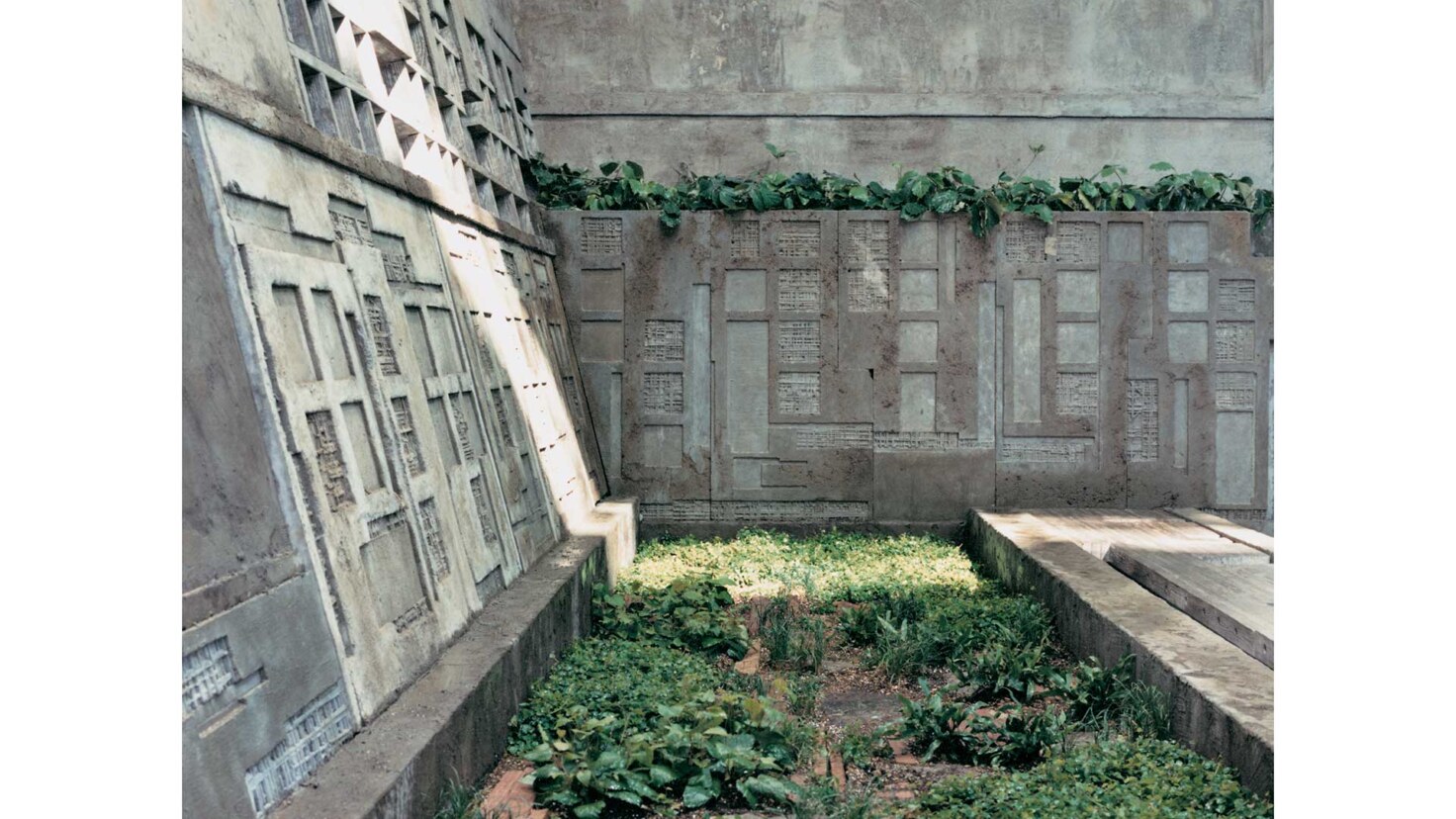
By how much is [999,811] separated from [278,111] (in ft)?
10.5

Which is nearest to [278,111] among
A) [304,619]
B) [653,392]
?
[304,619]

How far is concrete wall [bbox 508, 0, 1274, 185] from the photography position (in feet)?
37.1

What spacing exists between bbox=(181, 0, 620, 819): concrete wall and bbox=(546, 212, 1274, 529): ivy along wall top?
2.62m

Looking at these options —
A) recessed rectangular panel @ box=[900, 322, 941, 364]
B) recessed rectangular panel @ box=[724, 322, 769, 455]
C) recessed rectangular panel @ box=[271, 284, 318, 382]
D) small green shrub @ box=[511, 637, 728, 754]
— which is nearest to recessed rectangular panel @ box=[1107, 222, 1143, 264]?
recessed rectangular panel @ box=[900, 322, 941, 364]

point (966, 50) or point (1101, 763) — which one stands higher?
point (966, 50)

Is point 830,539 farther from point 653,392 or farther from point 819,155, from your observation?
point 819,155

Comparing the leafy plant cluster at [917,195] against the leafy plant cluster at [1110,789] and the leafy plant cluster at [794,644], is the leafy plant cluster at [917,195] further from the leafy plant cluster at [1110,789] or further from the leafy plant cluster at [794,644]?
the leafy plant cluster at [1110,789]

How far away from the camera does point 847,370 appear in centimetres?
979

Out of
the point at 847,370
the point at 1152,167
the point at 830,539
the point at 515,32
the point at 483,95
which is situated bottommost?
the point at 830,539

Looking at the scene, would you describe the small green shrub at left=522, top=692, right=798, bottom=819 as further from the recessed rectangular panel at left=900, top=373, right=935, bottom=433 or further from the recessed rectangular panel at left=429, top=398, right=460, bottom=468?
the recessed rectangular panel at left=900, top=373, right=935, bottom=433

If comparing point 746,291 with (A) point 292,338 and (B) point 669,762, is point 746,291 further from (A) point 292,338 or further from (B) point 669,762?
(A) point 292,338

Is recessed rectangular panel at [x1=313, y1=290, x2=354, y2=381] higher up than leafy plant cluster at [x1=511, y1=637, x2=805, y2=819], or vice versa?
recessed rectangular panel at [x1=313, y1=290, x2=354, y2=381]

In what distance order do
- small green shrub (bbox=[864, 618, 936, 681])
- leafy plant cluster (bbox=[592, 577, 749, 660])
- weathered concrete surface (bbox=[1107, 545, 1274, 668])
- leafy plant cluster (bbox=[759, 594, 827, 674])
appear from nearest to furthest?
weathered concrete surface (bbox=[1107, 545, 1274, 668]) < small green shrub (bbox=[864, 618, 936, 681]) < leafy plant cluster (bbox=[759, 594, 827, 674]) < leafy plant cluster (bbox=[592, 577, 749, 660])

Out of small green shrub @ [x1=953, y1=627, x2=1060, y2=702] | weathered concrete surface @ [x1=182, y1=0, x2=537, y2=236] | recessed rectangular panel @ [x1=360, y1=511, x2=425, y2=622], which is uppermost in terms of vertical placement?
weathered concrete surface @ [x1=182, y1=0, x2=537, y2=236]
